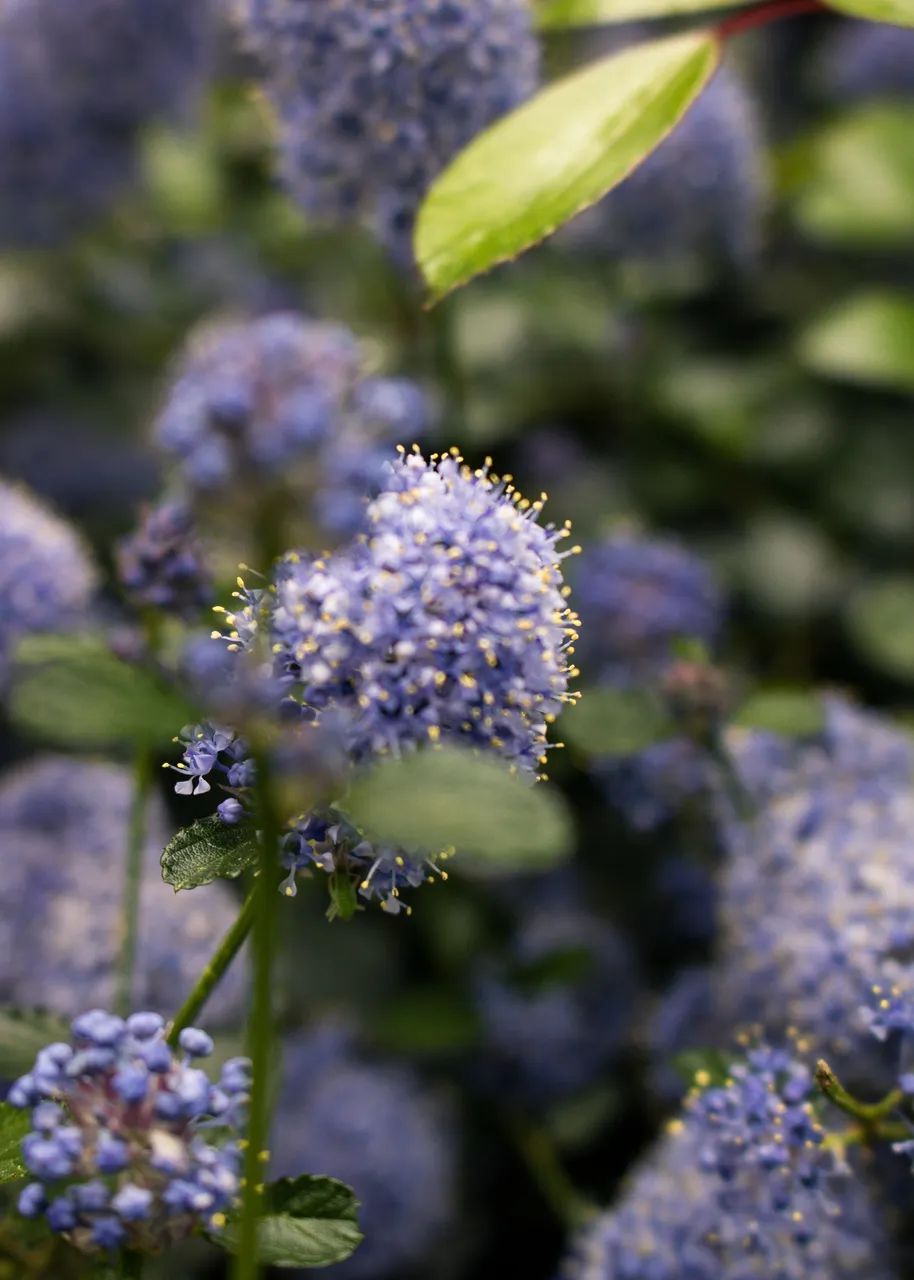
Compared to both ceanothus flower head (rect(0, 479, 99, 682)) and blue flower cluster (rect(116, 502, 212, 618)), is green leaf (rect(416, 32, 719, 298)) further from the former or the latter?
ceanothus flower head (rect(0, 479, 99, 682))

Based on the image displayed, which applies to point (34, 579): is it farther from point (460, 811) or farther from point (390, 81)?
point (460, 811)

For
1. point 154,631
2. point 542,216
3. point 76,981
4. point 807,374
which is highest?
point 807,374

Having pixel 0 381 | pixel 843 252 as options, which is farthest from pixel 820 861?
pixel 0 381

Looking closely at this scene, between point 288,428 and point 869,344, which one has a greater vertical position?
point 869,344

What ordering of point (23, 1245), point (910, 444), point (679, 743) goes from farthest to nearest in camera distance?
point (910, 444)
point (679, 743)
point (23, 1245)

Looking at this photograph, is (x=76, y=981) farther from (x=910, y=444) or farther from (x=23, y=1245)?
(x=910, y=444)

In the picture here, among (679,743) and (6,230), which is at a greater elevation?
(6,230)

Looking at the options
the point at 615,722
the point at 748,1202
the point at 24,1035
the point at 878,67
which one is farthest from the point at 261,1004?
the point at 878,67
